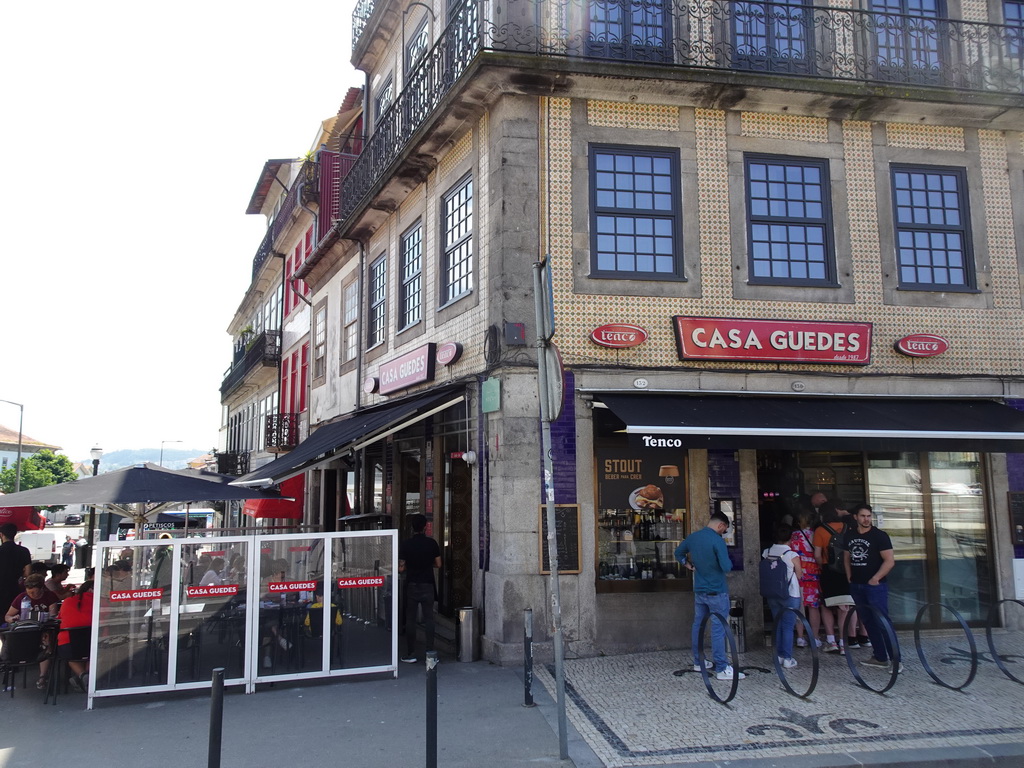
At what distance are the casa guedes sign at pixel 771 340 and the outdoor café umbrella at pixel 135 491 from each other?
19.9 feet

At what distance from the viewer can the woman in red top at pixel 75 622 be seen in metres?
8.31

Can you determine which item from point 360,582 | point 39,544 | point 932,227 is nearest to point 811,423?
point 932,227

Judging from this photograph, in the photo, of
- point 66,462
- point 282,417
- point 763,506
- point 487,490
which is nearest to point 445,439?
point 487,490

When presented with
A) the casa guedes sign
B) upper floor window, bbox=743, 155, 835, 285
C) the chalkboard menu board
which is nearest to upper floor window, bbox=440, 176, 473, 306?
the casa guedes sign

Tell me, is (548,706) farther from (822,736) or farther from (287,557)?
(287,557)

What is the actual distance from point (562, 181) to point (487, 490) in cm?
391

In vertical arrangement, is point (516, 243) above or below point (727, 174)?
below

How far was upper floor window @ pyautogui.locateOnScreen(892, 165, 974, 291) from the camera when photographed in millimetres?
11039

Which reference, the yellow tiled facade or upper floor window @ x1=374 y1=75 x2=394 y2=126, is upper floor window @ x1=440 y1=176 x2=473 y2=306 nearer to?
the yellow tiled facade

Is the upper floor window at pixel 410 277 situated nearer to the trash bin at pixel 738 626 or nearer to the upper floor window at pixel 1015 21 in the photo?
the trash bin at pixel 738 626

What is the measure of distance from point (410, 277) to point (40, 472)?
67229 millimetres

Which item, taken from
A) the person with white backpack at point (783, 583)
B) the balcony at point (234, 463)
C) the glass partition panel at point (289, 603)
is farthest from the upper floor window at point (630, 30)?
the balcony at point (234, 463)

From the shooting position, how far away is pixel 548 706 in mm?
7449

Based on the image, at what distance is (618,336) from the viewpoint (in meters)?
9.88
